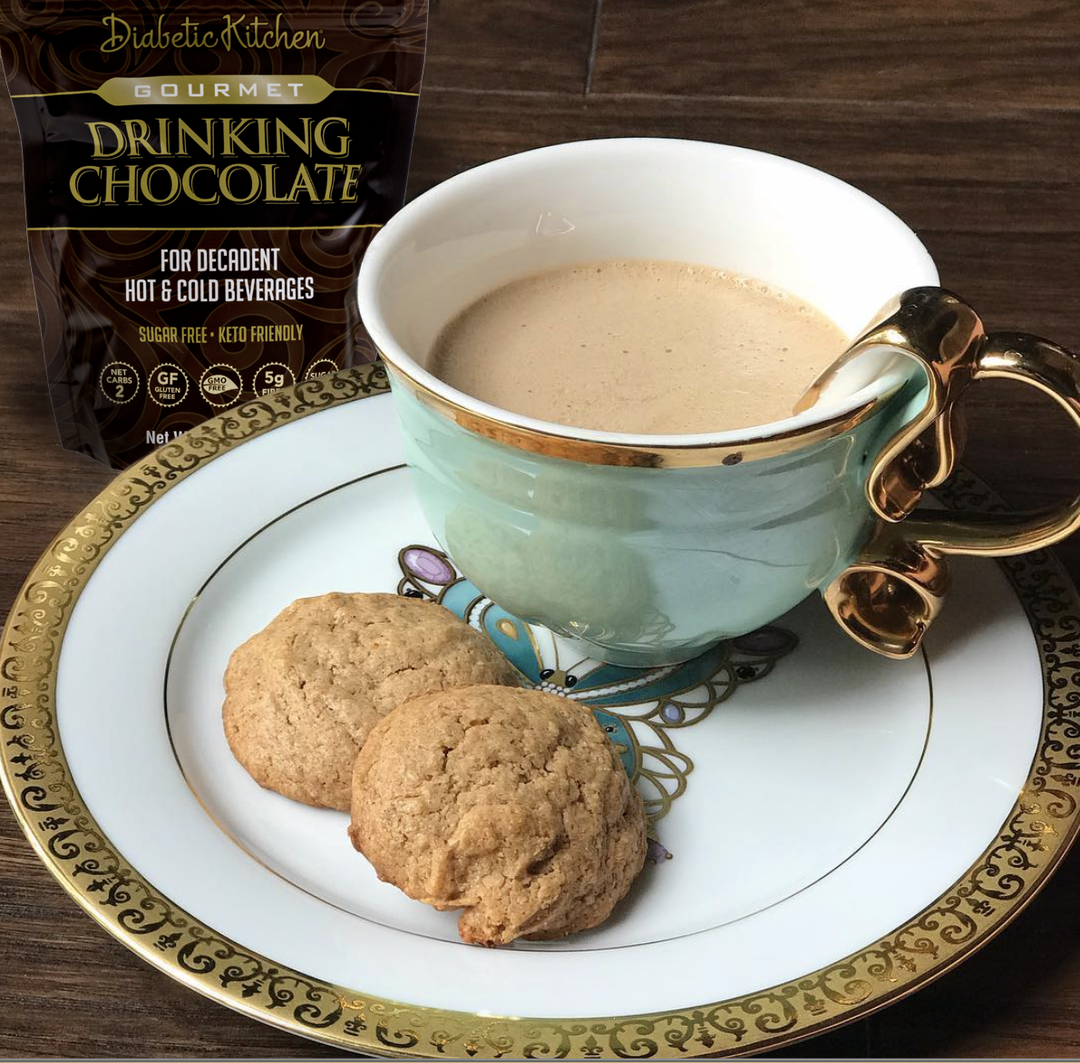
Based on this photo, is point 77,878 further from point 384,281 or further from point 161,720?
point 384,281

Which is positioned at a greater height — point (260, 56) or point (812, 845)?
point (260, 56)

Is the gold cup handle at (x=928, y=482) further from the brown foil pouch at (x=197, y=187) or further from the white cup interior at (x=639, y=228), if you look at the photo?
the brown foil pouch at (x=197, y=187)

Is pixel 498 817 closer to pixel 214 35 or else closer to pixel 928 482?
pixel 928 482

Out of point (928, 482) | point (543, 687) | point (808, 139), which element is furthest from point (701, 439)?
point (808, 139)

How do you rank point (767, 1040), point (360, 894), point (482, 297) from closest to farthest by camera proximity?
point (767, 1040), point (360, 894), point (482, 297)

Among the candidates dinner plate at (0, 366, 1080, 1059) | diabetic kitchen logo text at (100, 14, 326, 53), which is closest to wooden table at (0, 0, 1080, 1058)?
dinner plate at (0, 366, 1080, 1059)

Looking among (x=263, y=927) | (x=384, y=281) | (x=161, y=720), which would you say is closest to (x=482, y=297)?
(x=384, y=281)
